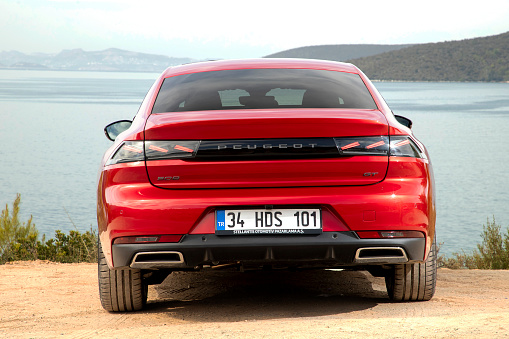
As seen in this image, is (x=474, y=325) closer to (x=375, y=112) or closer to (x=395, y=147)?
(x=395, y=147)

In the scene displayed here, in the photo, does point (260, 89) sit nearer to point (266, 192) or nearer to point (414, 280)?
point (266, 192)

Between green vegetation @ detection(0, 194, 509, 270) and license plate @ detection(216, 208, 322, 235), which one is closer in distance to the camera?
license plate @ detection(216, 208, 322, 235)

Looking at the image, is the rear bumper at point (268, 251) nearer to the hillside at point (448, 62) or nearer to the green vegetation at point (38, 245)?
the green vegetation at point (38, 245)

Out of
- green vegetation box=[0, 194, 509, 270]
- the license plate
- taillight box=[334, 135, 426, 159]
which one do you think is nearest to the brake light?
the license plate

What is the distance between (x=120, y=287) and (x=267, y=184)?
4.48 feet

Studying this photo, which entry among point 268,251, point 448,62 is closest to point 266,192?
point 268,251

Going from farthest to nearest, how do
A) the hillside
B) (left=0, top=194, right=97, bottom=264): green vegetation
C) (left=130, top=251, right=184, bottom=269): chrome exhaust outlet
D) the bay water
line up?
the hillside, the bay water, (left=0, top=194, right=97, bottom=264): green vegetation, (left=130, top=251, right=184, bottom=269): chrome exhaust outlet

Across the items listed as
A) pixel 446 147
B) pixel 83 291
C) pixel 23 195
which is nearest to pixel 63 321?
pixel 83 291

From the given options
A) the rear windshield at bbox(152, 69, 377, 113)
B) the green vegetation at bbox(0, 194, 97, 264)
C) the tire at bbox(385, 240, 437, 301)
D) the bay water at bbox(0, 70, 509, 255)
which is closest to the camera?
the rear windshield at bbox(152, 69, 377, 113)

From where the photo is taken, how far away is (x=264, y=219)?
3.66 meters

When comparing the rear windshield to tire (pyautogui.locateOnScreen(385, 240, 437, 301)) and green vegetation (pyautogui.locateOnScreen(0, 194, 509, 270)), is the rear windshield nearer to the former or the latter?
tire (pyautogui.locateOnScreen(385, 240, 437, 301))

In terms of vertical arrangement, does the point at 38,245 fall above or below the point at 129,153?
below

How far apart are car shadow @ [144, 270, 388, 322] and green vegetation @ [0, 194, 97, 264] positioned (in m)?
4.55

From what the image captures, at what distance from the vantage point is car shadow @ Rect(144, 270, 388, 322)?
4.42 meters
